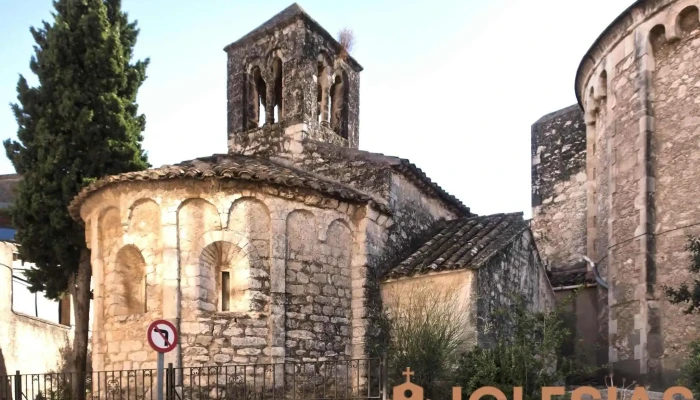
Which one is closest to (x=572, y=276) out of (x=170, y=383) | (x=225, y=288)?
(x=225, y=288)

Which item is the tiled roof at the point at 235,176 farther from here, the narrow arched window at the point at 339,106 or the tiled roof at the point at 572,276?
the tiled roof at the point at 572,276

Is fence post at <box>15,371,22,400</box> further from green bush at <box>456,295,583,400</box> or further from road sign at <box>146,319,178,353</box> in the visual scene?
green bush at <box>456,295,583,400</box>

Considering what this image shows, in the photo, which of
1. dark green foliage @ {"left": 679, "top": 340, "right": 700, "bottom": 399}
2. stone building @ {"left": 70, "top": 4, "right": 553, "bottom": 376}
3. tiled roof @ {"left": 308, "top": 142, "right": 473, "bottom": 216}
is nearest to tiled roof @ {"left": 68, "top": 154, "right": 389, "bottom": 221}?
stone building @ {"left": 70, "top": 4, "right": 553, "bottom": 376}

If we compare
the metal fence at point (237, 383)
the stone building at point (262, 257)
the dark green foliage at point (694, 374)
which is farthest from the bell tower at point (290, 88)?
the dark green foliage at point (694, 374)

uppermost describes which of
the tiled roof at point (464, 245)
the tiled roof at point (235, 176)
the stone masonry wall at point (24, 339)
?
the tiled roof at point (235, 176)

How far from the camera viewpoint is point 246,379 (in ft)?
34.5

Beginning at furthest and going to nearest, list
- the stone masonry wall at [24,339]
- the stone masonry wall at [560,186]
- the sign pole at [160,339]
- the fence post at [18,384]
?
1. the stone masonry wall at [560,186]
2. the stone masonry wall at [24,339]
3. the fence post at [18,384]
4. the sign pole at [160,339]

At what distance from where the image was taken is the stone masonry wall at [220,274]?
10664 millimetres

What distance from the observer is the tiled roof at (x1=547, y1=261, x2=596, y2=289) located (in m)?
15.4

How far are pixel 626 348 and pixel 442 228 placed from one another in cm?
382

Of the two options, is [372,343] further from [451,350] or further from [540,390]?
[540,390]

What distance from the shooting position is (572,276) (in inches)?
633

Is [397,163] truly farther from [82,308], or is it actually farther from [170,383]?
[82,308]

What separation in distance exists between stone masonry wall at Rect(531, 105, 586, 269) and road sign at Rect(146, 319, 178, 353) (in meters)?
11.4
